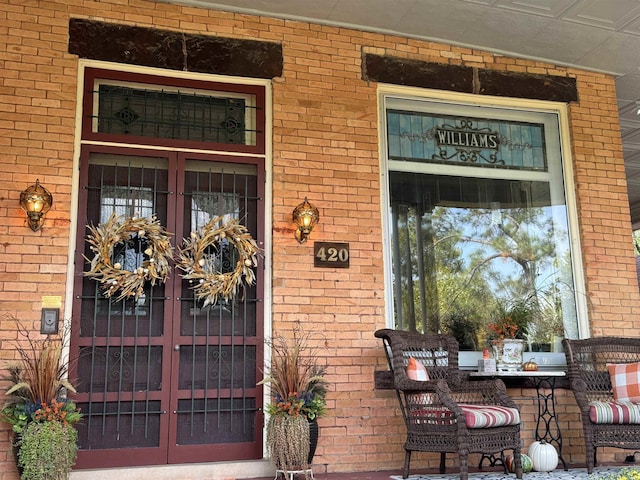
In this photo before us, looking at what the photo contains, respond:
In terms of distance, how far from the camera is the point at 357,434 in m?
5.50

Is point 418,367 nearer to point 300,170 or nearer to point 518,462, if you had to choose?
point 518,462

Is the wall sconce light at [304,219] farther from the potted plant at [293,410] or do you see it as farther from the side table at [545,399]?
the side table at [545,399]

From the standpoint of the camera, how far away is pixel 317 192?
19.1ft

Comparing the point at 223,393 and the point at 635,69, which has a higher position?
the point at 635,69

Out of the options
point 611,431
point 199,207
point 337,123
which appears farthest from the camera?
point 337,123

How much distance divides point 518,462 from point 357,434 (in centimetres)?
125

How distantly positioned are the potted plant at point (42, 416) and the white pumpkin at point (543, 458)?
10.9 feet

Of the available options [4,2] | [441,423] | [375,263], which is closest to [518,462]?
[441,423]

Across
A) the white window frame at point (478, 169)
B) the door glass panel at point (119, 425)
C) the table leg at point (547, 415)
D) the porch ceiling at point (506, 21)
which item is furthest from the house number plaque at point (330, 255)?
the porch ceiling at point (506, 21)

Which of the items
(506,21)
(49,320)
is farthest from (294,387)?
(506,21)

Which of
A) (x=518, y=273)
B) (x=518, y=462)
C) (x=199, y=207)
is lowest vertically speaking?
(x=518, y=462)

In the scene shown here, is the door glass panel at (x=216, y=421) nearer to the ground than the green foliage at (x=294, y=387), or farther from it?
nearer to the ground

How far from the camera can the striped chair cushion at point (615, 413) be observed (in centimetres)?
518

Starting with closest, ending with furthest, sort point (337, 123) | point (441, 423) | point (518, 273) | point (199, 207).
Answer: point (441, 423) < point (199, 207) < point (337, 123) < point (518, 273)
